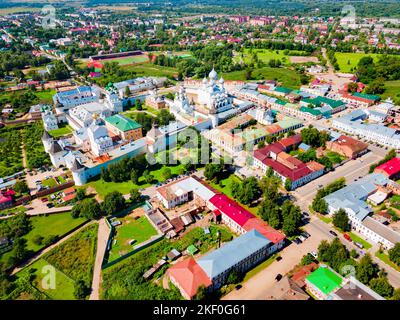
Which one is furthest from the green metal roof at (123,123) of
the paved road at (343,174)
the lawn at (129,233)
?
the paved road at (343,174)

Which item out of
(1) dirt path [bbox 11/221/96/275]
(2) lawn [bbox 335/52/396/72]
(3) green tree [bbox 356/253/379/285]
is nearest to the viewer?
(3) green tree [bbox 356/253/379/285]

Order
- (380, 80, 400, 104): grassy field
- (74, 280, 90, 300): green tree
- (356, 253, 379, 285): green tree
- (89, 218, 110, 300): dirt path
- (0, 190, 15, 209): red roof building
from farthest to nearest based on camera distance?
(380, 80, 400, 104): grassy field → (0, 190, 15, 209): red roof building → (89, 218, 110, 300): dirt path → (74, 280, 90, 300): green tree → (356, 253, 379, 285): green tree

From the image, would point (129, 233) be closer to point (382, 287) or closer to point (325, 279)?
point (325, 279)

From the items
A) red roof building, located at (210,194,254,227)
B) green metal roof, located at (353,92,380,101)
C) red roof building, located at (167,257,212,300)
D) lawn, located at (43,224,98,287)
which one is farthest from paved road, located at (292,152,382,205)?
lawn, located at (43,224,98,287)

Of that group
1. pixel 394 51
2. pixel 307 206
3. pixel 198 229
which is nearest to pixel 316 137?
pixel 307 206

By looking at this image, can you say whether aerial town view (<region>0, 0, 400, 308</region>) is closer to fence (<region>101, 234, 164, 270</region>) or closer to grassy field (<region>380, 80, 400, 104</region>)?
fence (<region>101, 234, 164, 270</region>)

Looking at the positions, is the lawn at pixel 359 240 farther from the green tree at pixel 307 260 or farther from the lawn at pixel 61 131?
the lawn at pixel 61 131
